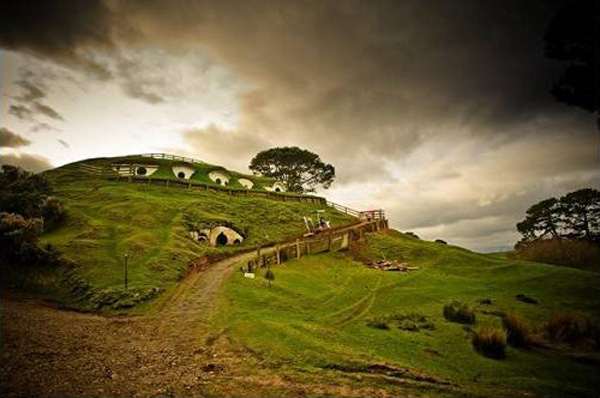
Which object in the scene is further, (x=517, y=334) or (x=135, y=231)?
(x=135, y=231)

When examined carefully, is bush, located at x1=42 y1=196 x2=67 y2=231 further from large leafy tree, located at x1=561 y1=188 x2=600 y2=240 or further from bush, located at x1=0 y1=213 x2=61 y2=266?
large leafy tree, located at x1=561 y1=188 x2=600 y2=240

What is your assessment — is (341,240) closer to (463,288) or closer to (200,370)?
(463,288)

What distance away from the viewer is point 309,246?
32406 millimetres

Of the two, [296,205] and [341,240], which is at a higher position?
[296,205]

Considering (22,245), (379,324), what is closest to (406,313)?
(379,324)

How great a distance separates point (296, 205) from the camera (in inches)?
2202

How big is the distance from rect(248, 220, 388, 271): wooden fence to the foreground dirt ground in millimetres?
11312

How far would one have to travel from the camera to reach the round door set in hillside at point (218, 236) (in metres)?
34.2

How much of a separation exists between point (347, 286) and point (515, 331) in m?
11.9

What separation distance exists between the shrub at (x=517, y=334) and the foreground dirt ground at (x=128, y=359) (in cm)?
807

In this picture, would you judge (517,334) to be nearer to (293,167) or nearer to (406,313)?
(406,313)

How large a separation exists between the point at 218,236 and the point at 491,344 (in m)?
28.9

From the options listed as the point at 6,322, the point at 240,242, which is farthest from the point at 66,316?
the point at 240,242

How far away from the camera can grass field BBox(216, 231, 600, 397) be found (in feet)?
33.2
